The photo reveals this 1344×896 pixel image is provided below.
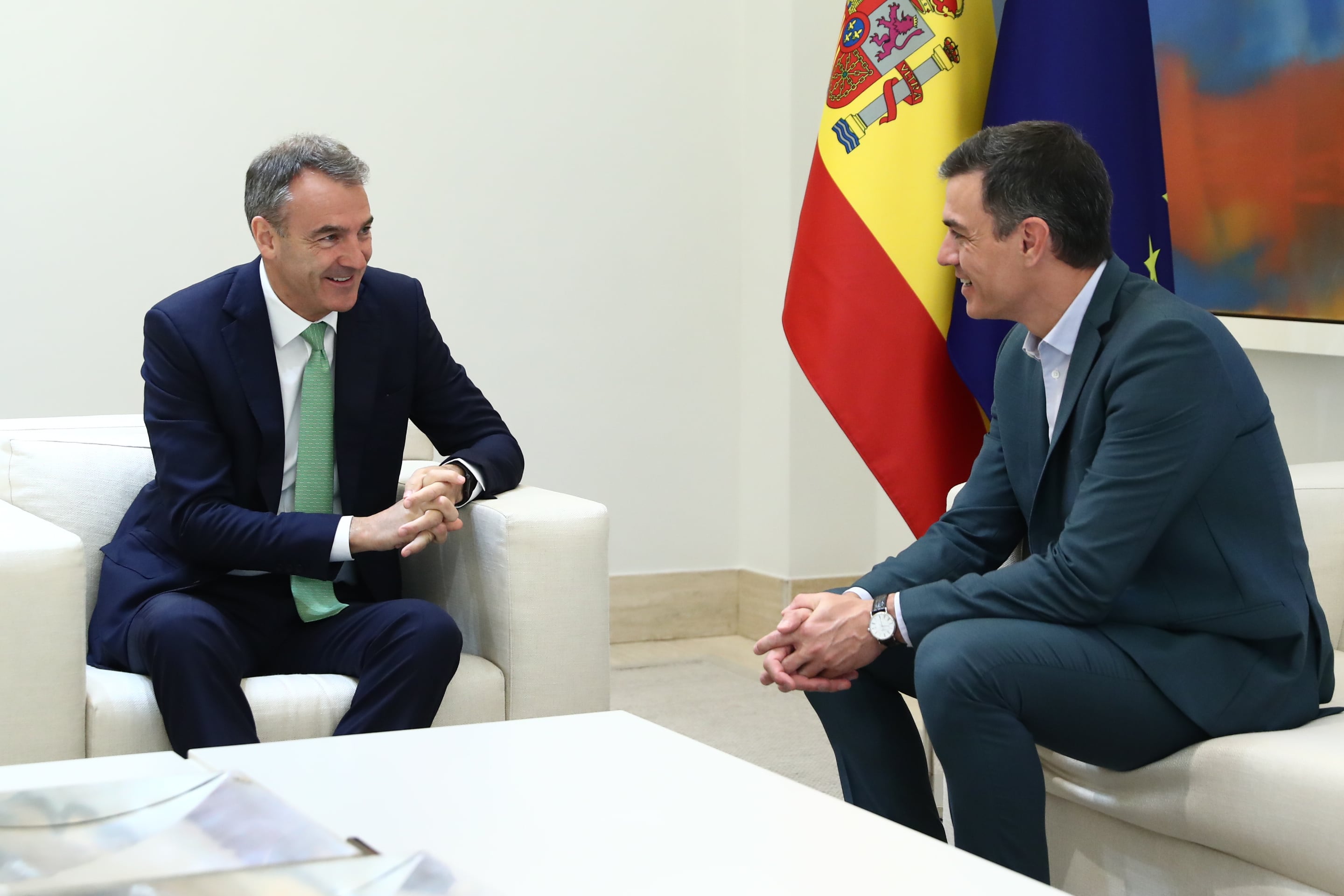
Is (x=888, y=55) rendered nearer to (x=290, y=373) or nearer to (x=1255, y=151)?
(x=1255, y=151)

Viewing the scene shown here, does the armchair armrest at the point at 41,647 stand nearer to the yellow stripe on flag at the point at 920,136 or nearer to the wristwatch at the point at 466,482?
the wristwatch at the point at 466,482

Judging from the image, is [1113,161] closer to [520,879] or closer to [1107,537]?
[1107,537]

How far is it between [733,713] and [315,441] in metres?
1.45

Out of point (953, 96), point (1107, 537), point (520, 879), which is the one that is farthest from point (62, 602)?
point (953, 96)

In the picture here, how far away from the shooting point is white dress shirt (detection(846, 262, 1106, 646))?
1.81m

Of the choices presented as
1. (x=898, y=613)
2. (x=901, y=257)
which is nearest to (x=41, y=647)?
(x=898, y=613)

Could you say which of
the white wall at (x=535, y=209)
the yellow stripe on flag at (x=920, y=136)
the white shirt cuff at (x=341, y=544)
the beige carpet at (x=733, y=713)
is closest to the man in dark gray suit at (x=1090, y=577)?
the white shirt cuff at (x=341, y=544)

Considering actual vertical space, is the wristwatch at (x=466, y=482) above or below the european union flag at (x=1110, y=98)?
below

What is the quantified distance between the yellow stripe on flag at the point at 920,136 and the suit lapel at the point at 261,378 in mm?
1242

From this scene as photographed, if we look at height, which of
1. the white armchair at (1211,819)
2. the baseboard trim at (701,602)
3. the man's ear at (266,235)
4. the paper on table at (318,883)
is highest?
the man's ear at (266,235)

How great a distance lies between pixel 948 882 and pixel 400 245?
2.91 meters

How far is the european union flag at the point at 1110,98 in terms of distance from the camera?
262 centimetres

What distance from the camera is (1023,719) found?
5.49 ft

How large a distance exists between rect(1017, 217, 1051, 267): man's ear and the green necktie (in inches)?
44.0
